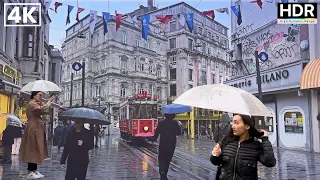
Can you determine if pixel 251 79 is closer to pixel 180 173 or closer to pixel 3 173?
pixel 180 173

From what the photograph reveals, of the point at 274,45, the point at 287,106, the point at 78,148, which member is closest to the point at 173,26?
the point at 274,45

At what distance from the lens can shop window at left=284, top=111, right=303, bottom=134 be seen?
57.2 ft

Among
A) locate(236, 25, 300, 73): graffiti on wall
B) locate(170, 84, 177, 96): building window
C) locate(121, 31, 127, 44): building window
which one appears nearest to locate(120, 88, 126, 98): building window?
locate(121, 31, 127, 44): building window

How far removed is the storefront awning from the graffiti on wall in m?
3.83

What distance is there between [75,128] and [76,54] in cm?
4348

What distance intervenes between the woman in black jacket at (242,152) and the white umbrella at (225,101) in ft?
0.50

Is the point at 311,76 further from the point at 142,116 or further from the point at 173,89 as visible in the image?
the point at 173,89

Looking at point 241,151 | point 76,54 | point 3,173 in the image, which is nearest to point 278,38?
point 3,173

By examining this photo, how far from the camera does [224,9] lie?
1606 cm

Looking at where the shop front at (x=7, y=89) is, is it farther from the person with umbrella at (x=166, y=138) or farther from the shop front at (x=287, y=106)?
the shop front at (x=287, y=106)

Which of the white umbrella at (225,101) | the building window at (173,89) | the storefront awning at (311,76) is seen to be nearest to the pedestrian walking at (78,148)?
the white umbrella at (225,101)

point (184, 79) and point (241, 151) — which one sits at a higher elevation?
point (184, 79)

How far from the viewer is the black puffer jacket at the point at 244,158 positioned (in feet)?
10.9

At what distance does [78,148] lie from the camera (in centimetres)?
589
